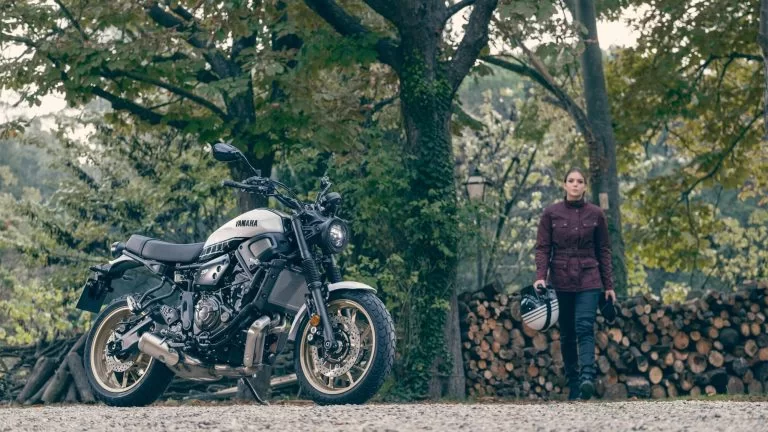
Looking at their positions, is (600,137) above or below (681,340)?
above

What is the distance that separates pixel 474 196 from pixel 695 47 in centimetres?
427

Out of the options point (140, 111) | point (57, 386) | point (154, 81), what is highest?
point (154, 81)

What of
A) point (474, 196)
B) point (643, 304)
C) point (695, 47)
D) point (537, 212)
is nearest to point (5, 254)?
point (537, 212)

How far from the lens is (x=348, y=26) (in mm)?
13398

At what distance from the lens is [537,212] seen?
29562 millimetres

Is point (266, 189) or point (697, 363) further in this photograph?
point (697, 363)

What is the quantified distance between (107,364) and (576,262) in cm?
374

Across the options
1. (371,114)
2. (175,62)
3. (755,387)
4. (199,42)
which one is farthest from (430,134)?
(755,387)

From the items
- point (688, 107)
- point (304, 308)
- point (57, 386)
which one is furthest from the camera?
point (688, 107)

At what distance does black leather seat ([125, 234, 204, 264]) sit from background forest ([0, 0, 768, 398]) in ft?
13.6

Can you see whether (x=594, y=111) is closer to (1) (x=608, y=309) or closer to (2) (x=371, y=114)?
(2) (x=371, y=114)

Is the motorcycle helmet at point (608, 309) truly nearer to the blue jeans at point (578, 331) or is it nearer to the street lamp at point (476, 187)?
the blue jeans at point (578, 331)

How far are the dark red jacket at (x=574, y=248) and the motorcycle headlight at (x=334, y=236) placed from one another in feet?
7.86

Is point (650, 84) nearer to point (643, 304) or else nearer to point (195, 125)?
point (643, 304)
